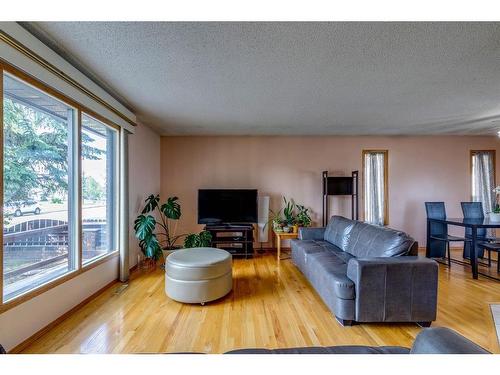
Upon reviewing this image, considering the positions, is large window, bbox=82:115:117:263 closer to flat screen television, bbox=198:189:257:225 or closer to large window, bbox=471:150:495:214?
flat screen television, bbox=198:189:257:225

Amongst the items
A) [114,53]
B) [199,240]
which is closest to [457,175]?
[199,240]

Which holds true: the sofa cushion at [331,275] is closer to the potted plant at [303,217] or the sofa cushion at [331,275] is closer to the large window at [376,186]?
the potted plant at [303,217]

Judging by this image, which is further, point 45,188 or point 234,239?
point 234,239

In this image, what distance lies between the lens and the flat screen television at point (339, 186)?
15.3ft

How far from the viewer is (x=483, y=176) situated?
4.93m

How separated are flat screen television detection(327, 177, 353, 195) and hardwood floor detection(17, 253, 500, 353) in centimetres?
209

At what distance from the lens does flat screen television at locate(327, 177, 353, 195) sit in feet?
15.3

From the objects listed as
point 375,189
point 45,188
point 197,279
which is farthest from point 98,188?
point 375,189

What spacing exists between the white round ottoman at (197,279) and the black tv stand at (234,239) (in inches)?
65.3

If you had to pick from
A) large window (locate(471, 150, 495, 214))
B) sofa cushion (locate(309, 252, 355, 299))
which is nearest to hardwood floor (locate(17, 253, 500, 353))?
sofa cushion (locate(309, 252, 355, 299))

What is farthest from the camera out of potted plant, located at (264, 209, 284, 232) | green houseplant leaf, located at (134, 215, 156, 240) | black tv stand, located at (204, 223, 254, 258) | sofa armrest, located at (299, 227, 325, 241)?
potted plant, located at (264, 209, 284, 232)

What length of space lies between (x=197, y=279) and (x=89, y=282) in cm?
124

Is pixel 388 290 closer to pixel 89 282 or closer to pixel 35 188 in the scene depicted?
pixel 89 282

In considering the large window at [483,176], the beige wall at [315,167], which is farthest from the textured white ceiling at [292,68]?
the large window at [483,176]
